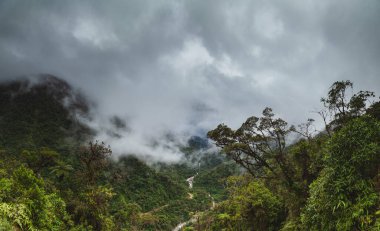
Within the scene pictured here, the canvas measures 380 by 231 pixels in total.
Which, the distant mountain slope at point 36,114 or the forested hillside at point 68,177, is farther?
the distant mountain slope at point 36,114

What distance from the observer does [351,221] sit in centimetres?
820

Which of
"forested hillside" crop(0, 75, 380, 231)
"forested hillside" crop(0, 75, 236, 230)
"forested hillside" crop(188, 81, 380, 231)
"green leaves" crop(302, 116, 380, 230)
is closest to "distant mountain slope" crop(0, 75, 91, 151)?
"forested hillside" crop(0, 75, 236, 230)

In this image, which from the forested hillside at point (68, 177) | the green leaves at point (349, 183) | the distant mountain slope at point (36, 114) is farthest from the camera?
the distant mountain slope at point (36, 114)

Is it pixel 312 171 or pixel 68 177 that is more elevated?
pixel 68 177

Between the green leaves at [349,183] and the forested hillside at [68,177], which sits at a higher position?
the forested hillside at [68,177]

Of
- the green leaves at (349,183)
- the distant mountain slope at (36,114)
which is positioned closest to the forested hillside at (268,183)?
the green leaves at (349,183)

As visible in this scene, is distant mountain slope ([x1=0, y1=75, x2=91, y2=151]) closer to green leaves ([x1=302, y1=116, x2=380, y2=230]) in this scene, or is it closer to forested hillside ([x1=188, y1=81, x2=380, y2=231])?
forested hillside ([x1=188, y1=81, x2=380, y2=231])

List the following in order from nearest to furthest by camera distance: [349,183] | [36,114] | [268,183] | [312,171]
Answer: [349,183] < [312,171] < [268,183] < [36,114]

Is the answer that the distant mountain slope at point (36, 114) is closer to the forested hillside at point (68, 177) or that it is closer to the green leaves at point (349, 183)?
the forested hillside at point (68, 177)

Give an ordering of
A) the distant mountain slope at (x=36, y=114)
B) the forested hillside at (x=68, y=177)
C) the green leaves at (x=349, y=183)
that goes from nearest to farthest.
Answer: the green leaves at (x=349, y=183)
the forested hillside at (x=68, y=177)
the distant mountain slope at (x=36, y=114)


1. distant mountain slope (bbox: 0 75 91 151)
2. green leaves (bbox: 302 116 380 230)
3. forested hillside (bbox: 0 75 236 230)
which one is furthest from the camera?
distant mountain slope (bbox: 0 75 91 151)

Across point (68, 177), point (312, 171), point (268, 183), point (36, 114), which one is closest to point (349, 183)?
point (312, 171)

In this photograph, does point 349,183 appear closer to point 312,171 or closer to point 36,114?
point 312,171

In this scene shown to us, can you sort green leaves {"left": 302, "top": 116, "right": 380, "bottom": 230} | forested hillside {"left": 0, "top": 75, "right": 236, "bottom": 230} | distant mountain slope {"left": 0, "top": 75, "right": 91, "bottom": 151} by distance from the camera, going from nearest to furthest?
green leaves {"left": 302, "top": 116, "right": 380, "bottom": 230} → forested hillside {"left": 0, "top": 75, "right": 236, "bottom": 230} → distant mountain slope {"left": 0, "top": 75, "right": 91, "bottom": 151}
